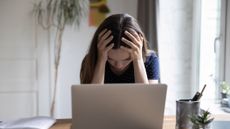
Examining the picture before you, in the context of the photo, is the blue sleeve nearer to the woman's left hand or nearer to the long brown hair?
the long brown hair

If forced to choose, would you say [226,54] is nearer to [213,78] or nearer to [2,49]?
[213,78]

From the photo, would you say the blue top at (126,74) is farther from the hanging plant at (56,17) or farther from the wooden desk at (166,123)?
the hanging plant at (56,17)

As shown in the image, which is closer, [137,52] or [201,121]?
[201,121]

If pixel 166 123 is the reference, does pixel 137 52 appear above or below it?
above

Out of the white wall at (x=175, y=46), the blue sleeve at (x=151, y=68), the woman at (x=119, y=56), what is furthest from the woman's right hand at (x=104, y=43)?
the white wall at (x=175, y=46)

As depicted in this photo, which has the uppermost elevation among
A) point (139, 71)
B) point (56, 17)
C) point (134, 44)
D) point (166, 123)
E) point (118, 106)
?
point (56, 17)

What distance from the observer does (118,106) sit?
44.1 inches

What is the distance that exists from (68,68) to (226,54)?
1719 mm

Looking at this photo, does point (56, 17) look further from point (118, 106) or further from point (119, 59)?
point (118, 106)

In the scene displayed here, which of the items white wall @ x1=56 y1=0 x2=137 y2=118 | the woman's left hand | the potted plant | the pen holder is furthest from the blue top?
white wall @ x1=56 y1=0 x2=137 y2=118

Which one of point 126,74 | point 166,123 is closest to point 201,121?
point 166,123

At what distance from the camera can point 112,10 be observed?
12.1ft

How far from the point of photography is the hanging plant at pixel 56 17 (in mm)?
3504

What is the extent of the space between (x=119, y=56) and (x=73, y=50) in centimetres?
223
